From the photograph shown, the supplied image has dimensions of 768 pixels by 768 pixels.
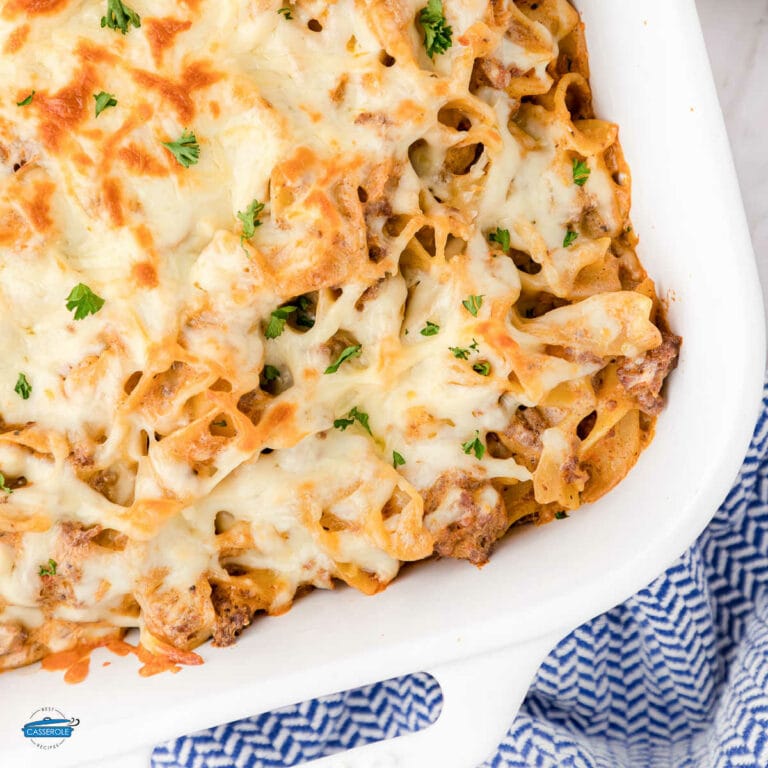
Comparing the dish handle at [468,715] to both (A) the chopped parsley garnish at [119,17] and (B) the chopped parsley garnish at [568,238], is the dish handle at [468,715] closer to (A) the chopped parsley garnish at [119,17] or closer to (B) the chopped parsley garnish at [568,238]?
(B) the chopped parsley garnish at [568,238]

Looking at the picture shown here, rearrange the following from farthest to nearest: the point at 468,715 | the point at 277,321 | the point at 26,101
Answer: the point at 468,715
the point at 277,321
the point at 26,101

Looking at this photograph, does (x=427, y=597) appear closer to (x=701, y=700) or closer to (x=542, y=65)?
(x=701, y=700)

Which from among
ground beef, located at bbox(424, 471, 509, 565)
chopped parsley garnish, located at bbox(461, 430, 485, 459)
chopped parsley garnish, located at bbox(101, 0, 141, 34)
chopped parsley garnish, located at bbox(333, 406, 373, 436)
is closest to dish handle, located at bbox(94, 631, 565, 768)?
ground beef, located at bbox(424, 471, 509, 565)

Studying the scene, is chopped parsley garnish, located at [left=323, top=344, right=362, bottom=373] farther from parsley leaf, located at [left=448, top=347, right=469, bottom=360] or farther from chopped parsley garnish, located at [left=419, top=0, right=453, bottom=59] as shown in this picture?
chopped parsley garnish, located at [left=419, top=0, right=453, bottom=59]

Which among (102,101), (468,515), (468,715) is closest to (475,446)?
(468,515)

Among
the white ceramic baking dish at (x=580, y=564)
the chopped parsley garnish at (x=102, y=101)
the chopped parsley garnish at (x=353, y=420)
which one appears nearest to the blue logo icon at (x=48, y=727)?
the white ceramic baking dish at (x=580, y=564)

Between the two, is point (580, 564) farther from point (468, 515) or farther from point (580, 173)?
point (580, 173)
